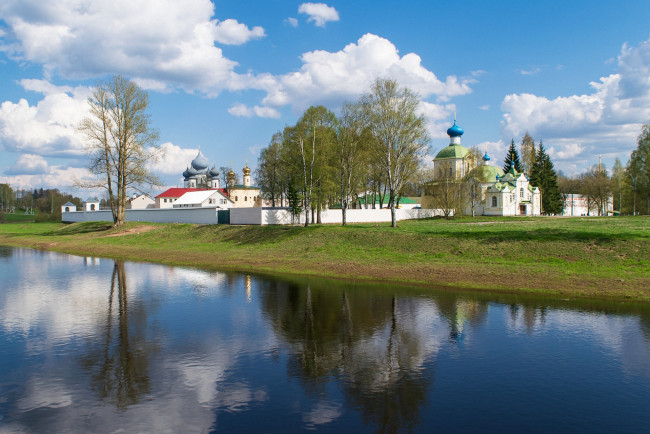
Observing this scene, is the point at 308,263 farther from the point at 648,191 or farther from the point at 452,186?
the point at 648,191

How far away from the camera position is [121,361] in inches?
480

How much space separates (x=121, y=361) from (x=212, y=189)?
76.9 metres

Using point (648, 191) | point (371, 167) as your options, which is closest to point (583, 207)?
point (648, 191)

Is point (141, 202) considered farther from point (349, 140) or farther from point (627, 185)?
point (627, 185)

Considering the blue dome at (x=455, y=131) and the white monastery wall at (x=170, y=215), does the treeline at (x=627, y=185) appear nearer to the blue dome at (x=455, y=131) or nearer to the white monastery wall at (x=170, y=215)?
the blue dome at (x=455, y=131)

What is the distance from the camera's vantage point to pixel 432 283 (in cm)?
2372

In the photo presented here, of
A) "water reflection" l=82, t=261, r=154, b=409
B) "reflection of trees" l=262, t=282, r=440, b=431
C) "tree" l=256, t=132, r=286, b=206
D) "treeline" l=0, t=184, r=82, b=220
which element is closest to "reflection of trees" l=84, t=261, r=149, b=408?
"water reflection" l=82, t=261, r=154, b=409

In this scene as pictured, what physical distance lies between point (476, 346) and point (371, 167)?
147ft

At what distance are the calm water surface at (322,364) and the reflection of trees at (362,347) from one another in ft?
0.17

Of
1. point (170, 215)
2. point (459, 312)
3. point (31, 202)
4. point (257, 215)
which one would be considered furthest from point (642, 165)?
point (31, 202)

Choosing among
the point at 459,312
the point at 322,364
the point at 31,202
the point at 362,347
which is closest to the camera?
the point at 322,364

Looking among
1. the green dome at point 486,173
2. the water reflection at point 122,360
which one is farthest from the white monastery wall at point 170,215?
the water reflection at point 122,360

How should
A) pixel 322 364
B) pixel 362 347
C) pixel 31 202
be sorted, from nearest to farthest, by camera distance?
pixel 322 364 < pixel 362 347 < pixel 31 202

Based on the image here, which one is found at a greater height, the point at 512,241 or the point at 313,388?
the point at 512,241
